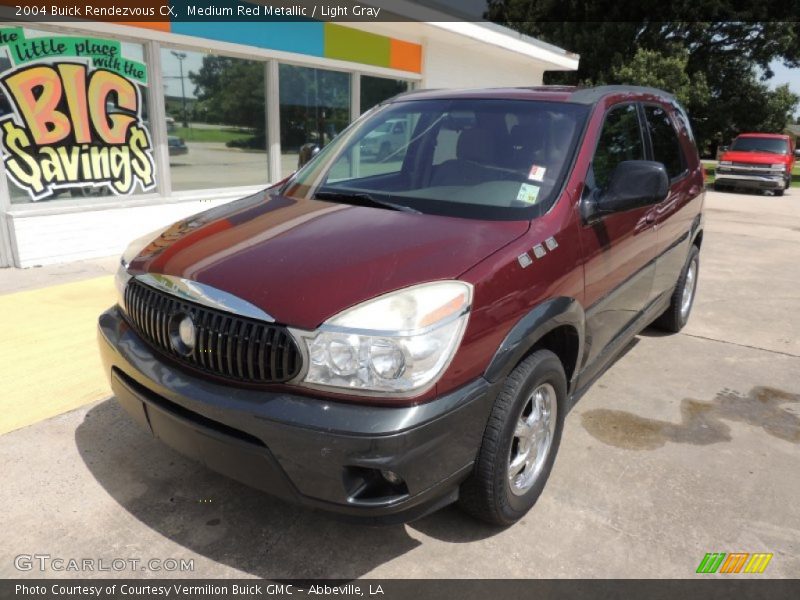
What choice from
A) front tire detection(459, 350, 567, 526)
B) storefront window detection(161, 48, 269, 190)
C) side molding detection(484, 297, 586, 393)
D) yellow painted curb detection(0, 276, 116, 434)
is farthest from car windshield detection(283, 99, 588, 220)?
storefront window detection(161, 48, 269, 190)

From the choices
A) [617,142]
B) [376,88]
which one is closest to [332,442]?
[617,142]

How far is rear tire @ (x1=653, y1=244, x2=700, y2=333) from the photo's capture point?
4.93m

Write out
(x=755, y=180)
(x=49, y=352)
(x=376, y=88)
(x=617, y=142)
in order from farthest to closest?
(x=755, y=180), (x=376, y=88), (x=49, y=352), (x=617, y=142)

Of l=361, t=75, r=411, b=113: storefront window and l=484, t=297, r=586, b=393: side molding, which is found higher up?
l=361, t=75, r=411, b=113: storefront window

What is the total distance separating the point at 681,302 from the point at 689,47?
27577mm

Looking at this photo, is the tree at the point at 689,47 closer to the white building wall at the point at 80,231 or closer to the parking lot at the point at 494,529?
the white building wall at the point at 80,231

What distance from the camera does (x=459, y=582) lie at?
2307 mm

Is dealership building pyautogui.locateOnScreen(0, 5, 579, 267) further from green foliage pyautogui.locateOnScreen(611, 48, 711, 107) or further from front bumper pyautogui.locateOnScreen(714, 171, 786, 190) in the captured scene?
green foliage pyautogui.locateOnScreen(611, 48, 711, 107)

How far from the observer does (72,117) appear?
21.2 ft

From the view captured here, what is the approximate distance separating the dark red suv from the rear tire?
171 cm

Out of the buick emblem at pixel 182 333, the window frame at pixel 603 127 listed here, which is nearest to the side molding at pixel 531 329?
the window frame at pixel 603 127

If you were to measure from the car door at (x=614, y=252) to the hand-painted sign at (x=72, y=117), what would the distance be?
5.70 metres

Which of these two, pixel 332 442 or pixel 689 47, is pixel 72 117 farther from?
pixel 689 47

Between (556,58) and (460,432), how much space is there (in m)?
15.8
